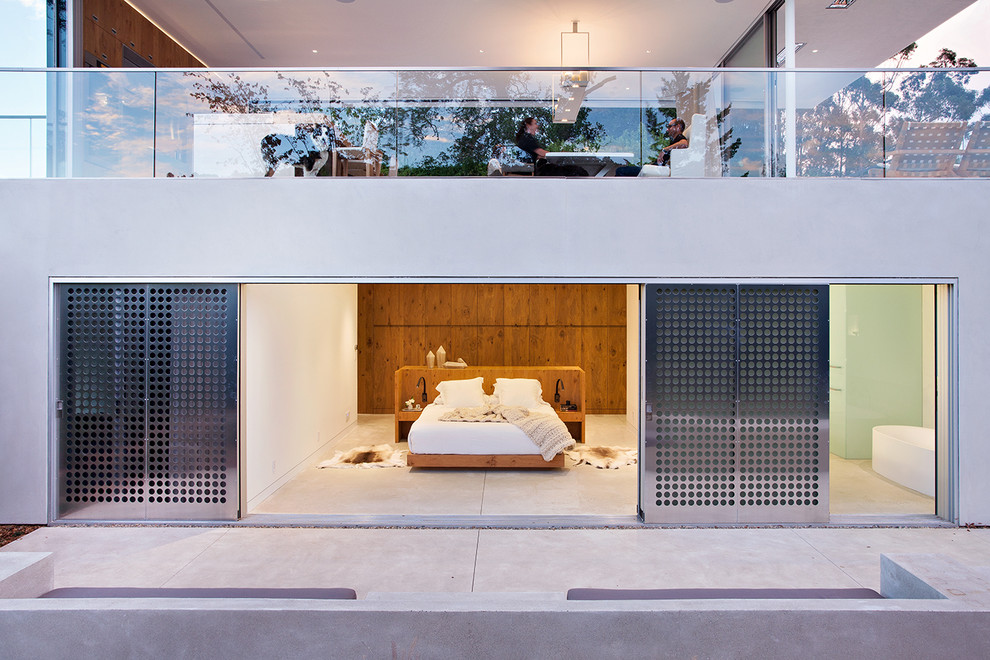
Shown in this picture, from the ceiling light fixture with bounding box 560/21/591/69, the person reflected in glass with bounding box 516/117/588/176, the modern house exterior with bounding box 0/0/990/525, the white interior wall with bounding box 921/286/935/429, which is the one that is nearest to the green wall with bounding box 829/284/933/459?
the white interior wall with bounding box 921/286/935/429

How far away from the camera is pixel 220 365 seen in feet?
15.5

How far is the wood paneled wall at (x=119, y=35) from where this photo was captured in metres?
6.04

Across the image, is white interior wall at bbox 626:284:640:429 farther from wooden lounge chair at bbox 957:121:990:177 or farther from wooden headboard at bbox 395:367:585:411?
wooden lounge chair at bbox 957:121:990:177

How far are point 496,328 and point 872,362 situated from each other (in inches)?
213

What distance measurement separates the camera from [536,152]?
195 inches

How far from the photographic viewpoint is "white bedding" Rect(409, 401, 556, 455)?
6344 mm

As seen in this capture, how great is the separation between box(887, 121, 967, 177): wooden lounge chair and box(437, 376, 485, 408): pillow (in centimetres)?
523

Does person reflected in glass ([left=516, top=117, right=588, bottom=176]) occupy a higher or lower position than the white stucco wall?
higher

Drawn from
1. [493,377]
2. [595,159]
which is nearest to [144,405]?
[595,159]

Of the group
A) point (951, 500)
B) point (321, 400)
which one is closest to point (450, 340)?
point (321, 400)

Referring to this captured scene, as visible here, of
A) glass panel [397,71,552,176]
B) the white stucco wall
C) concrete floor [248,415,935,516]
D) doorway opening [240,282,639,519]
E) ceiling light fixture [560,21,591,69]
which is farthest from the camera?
ceiling light fixture [560,21,591,69]

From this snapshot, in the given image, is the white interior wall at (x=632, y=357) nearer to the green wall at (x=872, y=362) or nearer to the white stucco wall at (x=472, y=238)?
the green wall at (x=872, y=362)

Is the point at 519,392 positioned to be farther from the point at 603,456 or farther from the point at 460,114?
the point at 460,114

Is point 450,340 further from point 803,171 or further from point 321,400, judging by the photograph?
point 803,171
